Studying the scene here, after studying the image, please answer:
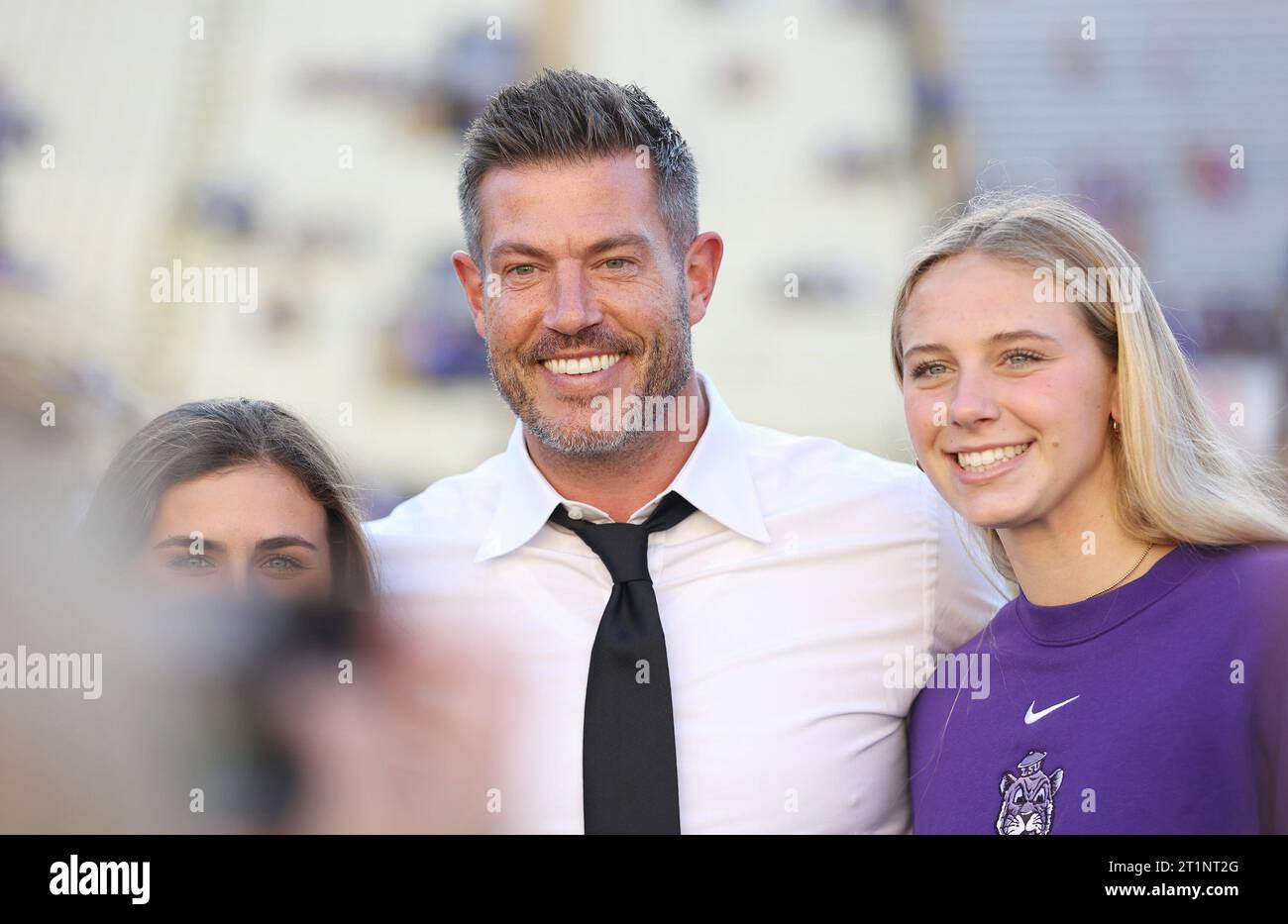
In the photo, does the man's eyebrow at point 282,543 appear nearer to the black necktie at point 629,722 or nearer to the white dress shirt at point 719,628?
the white dress shirt at point 719,628

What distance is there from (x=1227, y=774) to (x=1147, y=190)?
475cm

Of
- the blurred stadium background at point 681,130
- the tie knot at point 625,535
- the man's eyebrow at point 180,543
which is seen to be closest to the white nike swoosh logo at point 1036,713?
the tie knot at point 625,535

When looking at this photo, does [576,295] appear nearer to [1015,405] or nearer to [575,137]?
[575,137]

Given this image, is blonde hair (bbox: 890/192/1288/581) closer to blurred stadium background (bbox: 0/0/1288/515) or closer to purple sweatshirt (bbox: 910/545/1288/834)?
purple sweatshirt (bbox: 910/545/1288/834)

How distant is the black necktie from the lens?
1.72 meters

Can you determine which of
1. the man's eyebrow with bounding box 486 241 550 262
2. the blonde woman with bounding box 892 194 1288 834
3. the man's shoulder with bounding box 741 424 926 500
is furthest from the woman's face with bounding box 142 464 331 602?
the blonde woman with bounding box 892 194 1288 834

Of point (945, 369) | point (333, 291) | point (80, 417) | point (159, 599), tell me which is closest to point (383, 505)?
point (333, 291)

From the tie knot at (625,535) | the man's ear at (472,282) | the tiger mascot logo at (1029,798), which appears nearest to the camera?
the tiger mascot logo at (1029,798)

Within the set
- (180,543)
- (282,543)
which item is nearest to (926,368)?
(282,543)

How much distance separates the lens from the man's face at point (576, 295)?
198 cm

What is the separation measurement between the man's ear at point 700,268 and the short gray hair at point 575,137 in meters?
0.03

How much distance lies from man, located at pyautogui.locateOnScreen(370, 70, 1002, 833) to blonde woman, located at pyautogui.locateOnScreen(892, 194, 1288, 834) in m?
0.20

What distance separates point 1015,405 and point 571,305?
74cm

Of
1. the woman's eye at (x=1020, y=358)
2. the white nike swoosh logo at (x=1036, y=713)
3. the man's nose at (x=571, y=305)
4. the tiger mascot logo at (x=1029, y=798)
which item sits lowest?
the tiger mascot logo at (x=1029, y=798)
